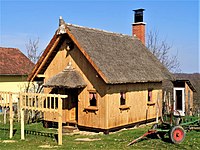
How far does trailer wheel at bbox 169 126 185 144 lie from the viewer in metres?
14.1

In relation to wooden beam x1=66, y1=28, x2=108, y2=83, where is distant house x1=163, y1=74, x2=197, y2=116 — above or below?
below

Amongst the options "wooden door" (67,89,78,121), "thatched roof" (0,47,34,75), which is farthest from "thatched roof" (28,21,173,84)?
"thatched roof" (0,47,34,75)

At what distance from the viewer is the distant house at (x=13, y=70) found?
33031 mm

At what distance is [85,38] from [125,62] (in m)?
2.73

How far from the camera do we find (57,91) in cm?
1986

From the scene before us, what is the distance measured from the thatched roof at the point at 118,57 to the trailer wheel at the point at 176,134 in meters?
4.13

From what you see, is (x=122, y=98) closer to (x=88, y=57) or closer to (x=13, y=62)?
(x=88, y=57)

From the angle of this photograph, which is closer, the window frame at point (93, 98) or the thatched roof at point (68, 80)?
the thatched roof at point (68, 80)

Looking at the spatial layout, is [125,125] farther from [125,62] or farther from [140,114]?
[125,62]

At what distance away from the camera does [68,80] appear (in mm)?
17875

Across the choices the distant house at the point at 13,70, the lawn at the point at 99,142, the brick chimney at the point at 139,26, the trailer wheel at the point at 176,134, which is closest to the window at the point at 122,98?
the lawn at the point at 99,142

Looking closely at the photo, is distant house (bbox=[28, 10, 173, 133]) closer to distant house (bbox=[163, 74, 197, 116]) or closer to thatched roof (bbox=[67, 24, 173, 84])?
thatched roof (bbox=[67, 24, 173, 84])

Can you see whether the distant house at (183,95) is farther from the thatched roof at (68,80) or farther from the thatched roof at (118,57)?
the thatched roof at (68,80)

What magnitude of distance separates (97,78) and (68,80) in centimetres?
152
